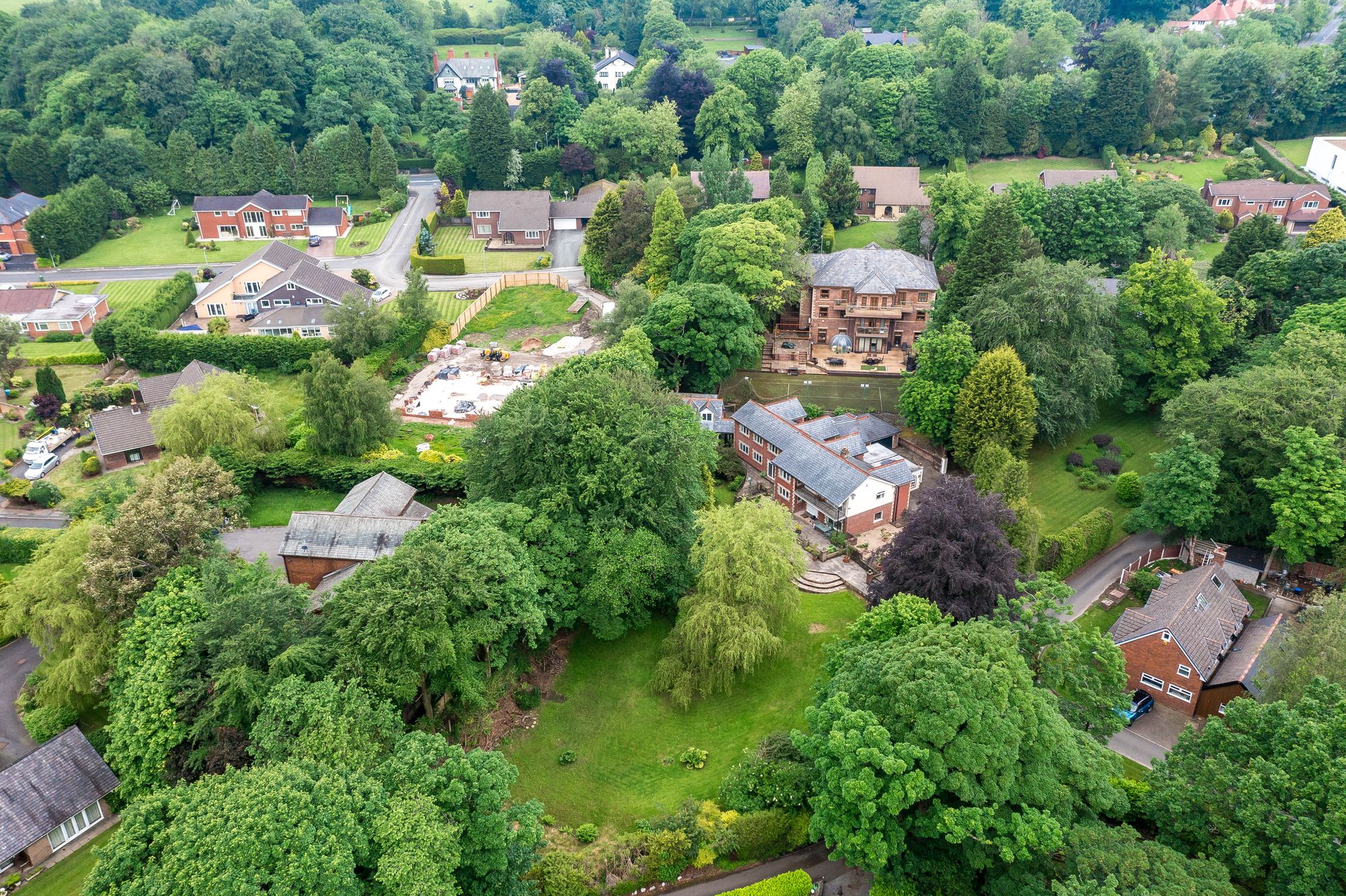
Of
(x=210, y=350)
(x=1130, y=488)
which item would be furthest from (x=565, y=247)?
(x=1130, y=488)

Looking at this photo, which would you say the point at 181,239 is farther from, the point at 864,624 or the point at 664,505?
the point at 864,624

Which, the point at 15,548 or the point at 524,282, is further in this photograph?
the point at 524,282

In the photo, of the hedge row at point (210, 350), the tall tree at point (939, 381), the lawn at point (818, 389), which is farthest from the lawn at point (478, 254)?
the tall tree at point (939, 381)

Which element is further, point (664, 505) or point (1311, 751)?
point (664, 505)

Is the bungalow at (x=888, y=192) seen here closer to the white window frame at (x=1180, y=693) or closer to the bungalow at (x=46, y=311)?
the white window frame at (x=1180, y=693)

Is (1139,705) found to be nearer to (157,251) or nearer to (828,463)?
(828,463)

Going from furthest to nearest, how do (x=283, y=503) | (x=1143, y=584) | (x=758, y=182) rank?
(x=758, y=182), (x=283, y=503), (x=1143, y=584)

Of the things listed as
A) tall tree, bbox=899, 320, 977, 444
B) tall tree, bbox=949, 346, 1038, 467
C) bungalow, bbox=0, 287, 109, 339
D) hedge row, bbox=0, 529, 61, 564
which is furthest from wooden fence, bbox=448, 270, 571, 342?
tall tree, bbox=949, 346, 1038, 467

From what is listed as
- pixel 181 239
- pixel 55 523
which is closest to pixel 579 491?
pixel 55 523
